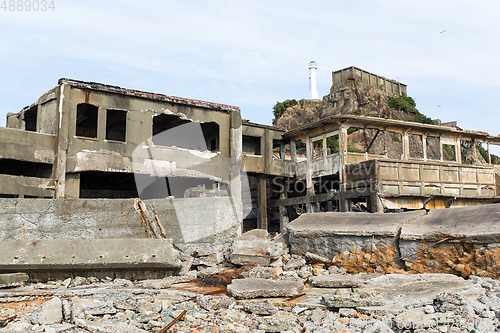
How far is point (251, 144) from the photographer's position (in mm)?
22516

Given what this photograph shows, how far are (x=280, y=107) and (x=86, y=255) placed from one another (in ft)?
118

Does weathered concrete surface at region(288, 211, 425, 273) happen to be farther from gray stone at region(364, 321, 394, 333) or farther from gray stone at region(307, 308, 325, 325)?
gray stone at region(364, 321, 394, 333)

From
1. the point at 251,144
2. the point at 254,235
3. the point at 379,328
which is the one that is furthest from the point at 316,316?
the point at 251,144

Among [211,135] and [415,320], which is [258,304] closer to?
[415,320]

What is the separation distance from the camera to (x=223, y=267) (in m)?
8.39

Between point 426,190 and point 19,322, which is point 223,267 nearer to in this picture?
point 19,322

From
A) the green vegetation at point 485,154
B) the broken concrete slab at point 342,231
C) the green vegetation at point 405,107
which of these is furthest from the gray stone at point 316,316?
the green vegetation at point 485,154

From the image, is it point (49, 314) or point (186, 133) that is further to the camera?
point (186, 133)

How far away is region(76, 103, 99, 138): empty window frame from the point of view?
1797cm

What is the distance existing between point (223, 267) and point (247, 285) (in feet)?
7.21

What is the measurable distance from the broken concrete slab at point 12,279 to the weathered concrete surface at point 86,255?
10cm

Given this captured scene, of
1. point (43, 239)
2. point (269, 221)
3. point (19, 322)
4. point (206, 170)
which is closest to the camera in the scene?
point (19, 322)

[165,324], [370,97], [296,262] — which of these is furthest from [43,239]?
[370,97]

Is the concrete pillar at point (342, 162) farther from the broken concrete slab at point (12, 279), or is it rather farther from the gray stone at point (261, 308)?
the broken concrete slab at point (12, 279)
